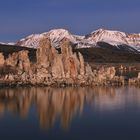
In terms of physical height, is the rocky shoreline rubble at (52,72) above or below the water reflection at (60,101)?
above

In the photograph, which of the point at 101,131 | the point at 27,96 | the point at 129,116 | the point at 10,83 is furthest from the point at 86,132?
the point at 10,83

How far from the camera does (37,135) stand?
2112 centimetres

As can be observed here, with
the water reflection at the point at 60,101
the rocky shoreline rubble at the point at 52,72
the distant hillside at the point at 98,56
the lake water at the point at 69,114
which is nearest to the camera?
the lake water at the point at 69,114

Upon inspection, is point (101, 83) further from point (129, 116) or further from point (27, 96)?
point (129, 116)

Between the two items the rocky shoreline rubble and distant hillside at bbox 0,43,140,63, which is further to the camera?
distant hillside at bbox 0,43,140,63

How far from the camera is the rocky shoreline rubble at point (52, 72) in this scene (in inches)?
1941

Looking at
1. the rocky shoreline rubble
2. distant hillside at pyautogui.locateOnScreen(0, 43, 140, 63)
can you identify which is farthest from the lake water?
distant hillside at pyautogui.locateOnScreen(0, 43, 140, 63)

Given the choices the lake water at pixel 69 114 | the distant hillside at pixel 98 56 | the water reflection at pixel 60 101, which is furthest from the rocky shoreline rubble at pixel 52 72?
the distant hillside at pixel 98 56

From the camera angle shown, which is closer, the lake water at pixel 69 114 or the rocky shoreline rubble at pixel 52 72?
the lake water at pixel 69 114

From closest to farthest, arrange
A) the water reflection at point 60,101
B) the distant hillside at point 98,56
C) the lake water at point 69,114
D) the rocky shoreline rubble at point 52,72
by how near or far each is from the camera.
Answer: the lake water at point 69,114
the water reflection at point 60,101
the rocky shoreline rubble at point 52,72
the distant hillside at point 98,56

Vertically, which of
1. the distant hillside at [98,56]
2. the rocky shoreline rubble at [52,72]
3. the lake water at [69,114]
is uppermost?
the distant hillside at [98,56]

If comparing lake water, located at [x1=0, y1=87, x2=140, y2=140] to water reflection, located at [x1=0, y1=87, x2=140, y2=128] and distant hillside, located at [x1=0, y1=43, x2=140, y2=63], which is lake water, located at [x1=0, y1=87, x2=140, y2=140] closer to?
water reflection, located at [x1=0, y1=87, x2=140, y2=128]

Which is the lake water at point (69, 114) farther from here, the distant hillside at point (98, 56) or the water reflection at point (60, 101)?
the distant hillside at point (98, 56)

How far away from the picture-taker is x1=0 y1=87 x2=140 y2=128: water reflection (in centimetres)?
2735
